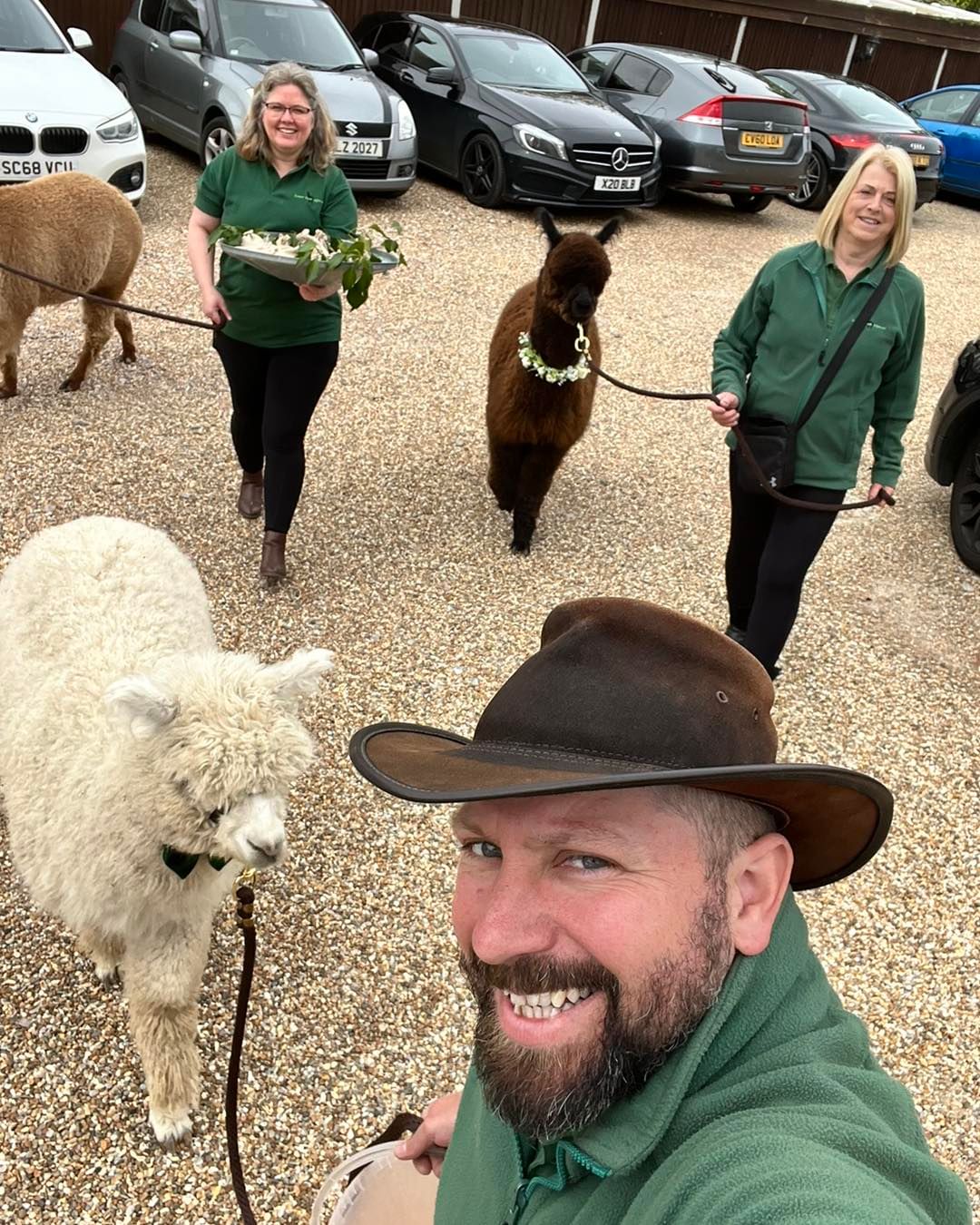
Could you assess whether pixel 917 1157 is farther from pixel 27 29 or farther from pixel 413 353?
pixel 27 29

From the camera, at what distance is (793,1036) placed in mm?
1038

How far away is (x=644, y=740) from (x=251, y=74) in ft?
31.9

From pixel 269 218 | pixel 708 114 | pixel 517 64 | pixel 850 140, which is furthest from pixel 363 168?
pixel 850 140

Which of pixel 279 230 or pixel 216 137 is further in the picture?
pixel 216 137

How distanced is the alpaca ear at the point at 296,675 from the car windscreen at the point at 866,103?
Result: 1432 cm

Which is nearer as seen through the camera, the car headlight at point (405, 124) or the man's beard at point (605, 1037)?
the man's beard at point (605, 1037)

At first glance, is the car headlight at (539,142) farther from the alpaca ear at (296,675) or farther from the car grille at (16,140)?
the alpaca ear at (296,675)

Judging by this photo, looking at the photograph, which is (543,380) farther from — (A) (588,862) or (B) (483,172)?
(B) (483,172)

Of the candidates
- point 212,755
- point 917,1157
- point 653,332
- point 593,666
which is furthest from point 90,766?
point 653,332

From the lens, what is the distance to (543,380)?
4598 mm

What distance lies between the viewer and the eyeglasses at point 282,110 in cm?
370

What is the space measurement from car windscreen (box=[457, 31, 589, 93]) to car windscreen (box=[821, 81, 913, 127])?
478 cm

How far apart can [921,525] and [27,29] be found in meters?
7.99

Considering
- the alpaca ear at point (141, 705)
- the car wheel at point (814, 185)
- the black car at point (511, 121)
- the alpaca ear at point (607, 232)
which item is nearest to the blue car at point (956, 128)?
the car wheel at point (814, 185)
